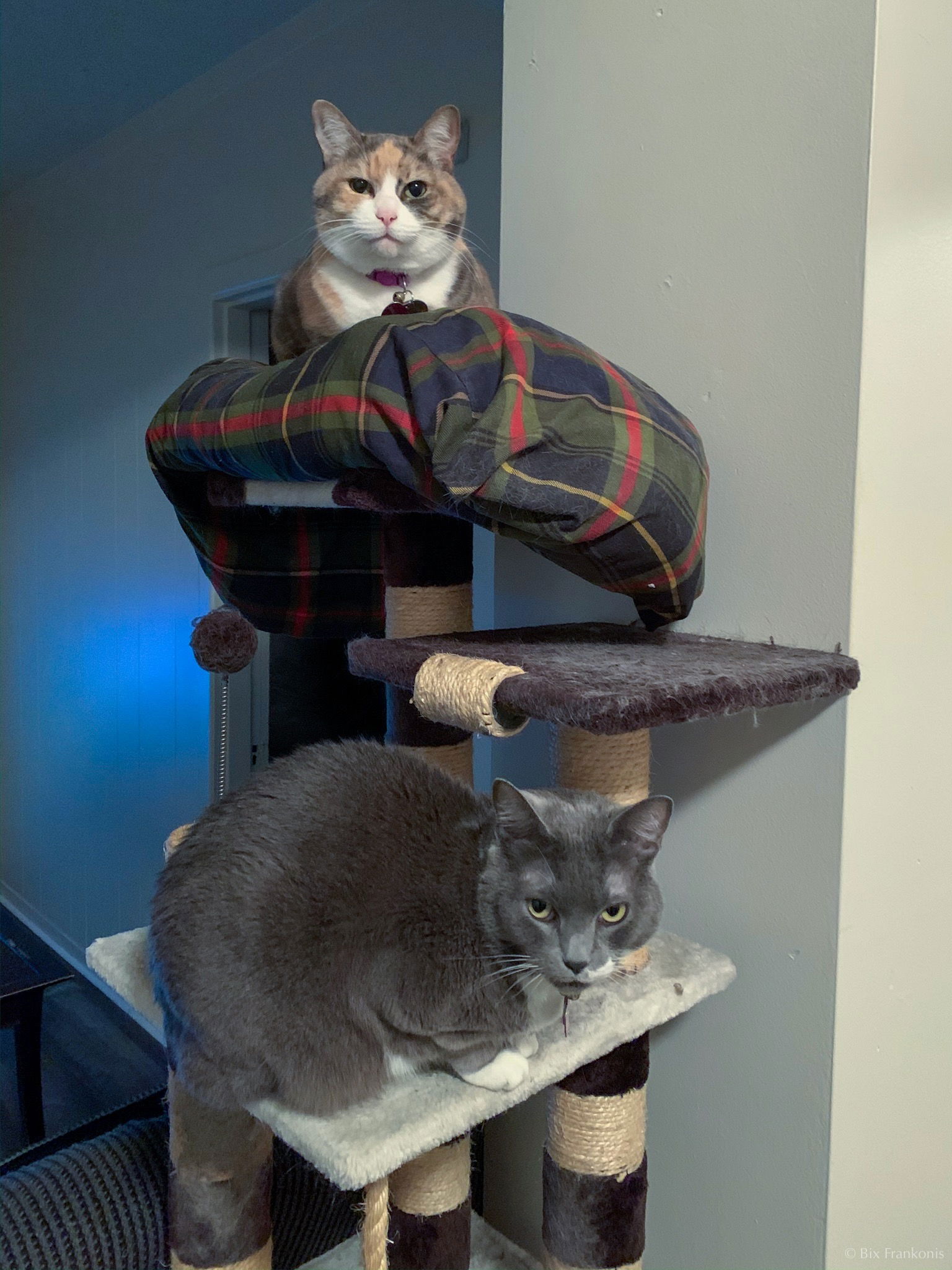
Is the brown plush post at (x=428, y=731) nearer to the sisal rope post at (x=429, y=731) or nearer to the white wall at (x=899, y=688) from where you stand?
the sisal rope post at (x=429, y=731)

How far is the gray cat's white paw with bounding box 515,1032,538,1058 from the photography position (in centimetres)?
69

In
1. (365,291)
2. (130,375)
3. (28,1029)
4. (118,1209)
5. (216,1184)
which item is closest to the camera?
(216,1184)

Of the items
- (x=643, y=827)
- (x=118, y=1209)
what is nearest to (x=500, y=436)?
(x=643, y=827)

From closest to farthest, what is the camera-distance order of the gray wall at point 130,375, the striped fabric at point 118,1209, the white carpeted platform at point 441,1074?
the white carpeted platform at point 441,1074
the striped fabric at point 118,1209
the gray wall at point 130,375

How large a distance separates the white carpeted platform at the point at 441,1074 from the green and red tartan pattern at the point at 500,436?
0.33m

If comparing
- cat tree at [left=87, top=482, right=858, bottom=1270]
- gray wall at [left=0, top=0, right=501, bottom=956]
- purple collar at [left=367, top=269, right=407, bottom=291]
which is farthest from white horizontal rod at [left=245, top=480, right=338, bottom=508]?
gray wall at [left=0, top=0, right=501, bottom=956]

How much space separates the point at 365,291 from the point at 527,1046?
29.8 inches

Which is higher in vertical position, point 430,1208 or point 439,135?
point 439,135

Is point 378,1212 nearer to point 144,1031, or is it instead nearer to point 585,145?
point 585,145

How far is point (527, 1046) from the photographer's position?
70cm

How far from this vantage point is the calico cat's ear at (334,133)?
37.5 inches

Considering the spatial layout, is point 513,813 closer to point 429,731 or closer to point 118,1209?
point 429,731

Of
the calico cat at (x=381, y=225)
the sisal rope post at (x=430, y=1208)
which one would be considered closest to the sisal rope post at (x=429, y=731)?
the sisal rope post at (x=430, y=1208)

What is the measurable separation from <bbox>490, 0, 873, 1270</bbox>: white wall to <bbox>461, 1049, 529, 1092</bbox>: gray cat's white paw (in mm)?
324
